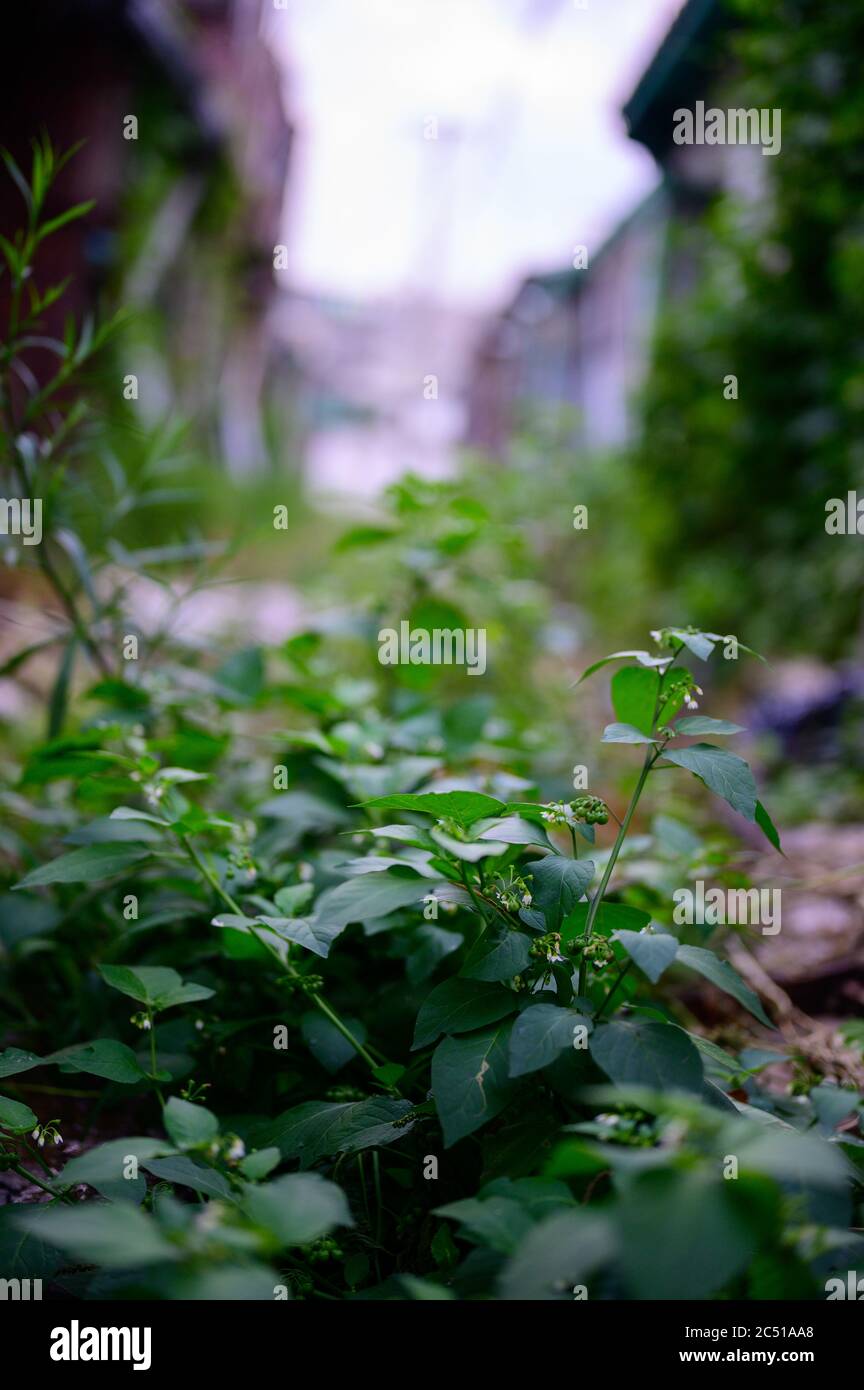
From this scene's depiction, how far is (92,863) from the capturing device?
3.59 ft

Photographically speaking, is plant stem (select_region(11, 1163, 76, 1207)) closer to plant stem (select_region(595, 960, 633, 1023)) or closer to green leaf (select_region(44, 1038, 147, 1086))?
green leaf (select_region(44, 1038, 147, 1086))

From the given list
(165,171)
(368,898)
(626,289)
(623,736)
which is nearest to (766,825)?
(623,736)

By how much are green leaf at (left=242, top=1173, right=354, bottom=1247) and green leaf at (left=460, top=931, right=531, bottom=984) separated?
24cm

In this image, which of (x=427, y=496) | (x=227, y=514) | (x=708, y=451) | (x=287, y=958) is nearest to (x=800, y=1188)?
(x=287, y=958)

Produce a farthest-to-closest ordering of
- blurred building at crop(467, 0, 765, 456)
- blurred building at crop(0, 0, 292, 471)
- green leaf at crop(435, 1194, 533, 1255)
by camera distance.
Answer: blurred building at crop(0, 0, 292, 471) → blurred building at crop(467, 0, 765, 456) → green leaf at crop(435, 1194, 533, 1255)

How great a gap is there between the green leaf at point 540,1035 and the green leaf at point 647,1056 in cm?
2

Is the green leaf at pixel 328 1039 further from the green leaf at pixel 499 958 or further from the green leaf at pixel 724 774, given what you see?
the green leaf at pixel 724 774

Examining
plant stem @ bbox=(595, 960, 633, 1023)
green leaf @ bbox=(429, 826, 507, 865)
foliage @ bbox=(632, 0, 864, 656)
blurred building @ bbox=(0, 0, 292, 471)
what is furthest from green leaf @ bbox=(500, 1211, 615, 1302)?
foliage @ bbox=(632, 0, 864, 656)

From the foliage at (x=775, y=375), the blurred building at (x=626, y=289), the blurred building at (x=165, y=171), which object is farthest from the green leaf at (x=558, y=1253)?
the blurred building at (x=626, y=289)

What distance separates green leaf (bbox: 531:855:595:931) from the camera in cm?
90

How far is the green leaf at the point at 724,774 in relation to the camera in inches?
34.6

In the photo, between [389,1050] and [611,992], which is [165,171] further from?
[611,992]

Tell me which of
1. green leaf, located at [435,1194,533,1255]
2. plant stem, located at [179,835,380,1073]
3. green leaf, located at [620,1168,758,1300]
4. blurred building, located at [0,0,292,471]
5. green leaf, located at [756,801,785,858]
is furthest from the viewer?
blurred building, located at [0,0,292,471]

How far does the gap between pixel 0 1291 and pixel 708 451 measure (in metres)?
4.40
